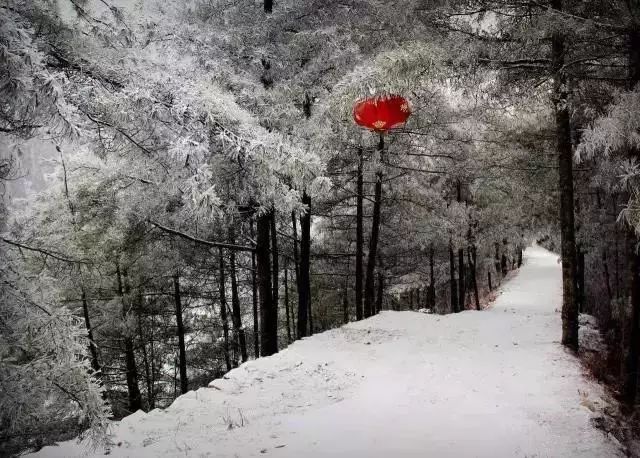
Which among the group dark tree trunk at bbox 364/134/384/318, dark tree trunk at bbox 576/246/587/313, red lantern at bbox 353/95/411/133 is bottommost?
dark tree trunk at bbox 576/246/587/313

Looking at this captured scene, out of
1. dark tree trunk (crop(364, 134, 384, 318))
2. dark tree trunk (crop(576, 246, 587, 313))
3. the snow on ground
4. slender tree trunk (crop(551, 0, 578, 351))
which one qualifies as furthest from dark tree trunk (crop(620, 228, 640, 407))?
dark tree trunk (crop(576, 246, 587, 313))

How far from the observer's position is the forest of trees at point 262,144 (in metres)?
3.61

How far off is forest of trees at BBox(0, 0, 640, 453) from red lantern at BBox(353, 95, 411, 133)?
1.12 feet

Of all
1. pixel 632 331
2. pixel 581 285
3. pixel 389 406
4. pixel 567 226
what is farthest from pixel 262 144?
pixel 581 285

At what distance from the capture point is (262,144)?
4.54m

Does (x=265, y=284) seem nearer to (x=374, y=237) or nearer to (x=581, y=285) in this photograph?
(x=374, y=237)

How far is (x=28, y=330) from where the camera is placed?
3.55m

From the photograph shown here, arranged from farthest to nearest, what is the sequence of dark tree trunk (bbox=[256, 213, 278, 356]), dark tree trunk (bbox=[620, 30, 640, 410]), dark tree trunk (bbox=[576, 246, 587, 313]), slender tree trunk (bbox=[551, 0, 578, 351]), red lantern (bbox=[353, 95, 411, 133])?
dark tree trunk (bbox=[576, 246, 587, 313]), dark tree trunk (bbox=[256, 213, 278, 356]), slender tree trunk (bbox=[551, 0, 578, 351]), dark tree trunk (bbox=[620, 30, 640, 410]), red lantern (bbox=[353, 95, 411, 133])

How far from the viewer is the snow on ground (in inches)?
173

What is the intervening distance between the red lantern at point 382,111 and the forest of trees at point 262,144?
0.34 m

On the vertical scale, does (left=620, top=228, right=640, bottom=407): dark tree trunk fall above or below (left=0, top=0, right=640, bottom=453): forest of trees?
below

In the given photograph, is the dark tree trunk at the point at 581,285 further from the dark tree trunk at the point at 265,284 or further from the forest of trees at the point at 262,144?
the dark tree trunk at the point at 265,284

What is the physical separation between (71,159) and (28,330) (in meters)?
9.64

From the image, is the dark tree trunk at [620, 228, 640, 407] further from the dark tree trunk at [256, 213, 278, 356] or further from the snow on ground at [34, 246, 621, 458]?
the dark tree trunk at [256, 213, 278, 356]
